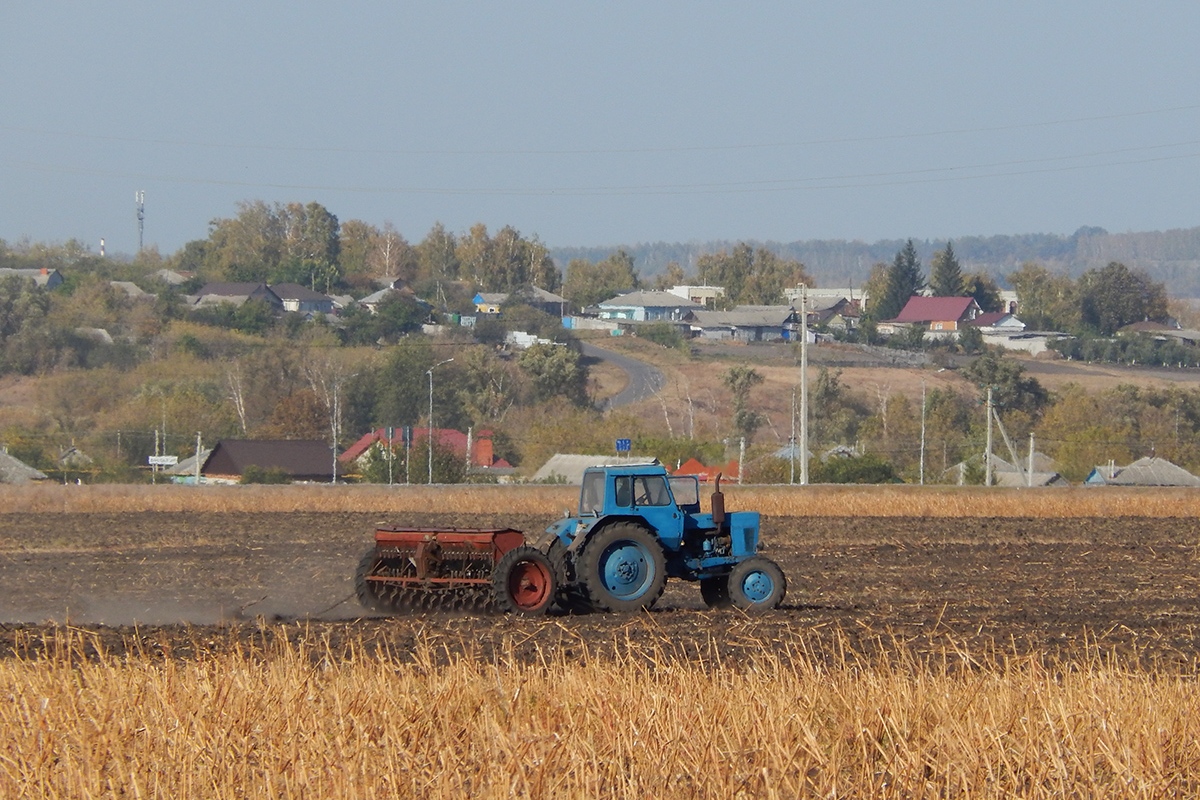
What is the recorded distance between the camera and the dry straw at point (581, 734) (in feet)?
20.7

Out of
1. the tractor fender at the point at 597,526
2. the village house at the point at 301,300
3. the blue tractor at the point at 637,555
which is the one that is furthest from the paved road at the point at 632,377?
the tractor fender at the point at 597,526

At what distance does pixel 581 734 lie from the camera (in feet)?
24.0

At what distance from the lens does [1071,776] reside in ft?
21.3

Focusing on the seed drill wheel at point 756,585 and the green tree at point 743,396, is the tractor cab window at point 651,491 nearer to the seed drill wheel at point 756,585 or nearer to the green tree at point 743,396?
the seed drill wheel at point 756,585

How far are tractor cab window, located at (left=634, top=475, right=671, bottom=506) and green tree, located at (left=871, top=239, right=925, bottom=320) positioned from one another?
11505 cm

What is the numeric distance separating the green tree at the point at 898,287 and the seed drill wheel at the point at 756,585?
115 meters

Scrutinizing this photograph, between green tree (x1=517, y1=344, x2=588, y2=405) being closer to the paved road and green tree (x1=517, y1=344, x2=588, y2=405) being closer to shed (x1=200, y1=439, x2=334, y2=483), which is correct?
the paved road

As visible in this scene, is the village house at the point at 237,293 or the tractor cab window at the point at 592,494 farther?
the village house at the point at 237,293

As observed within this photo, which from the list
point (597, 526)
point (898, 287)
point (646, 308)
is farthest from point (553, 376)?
point (597, 526)

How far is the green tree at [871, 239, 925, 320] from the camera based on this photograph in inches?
5064

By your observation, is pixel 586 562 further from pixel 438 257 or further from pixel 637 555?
pixel 438 257

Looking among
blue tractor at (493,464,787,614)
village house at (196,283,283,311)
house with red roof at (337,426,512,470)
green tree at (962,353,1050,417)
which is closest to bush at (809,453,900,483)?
house with red roof at (337,426,512,470)

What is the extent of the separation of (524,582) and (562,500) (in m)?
20.6

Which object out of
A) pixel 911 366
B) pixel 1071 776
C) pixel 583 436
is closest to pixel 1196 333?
pixel 911 366
